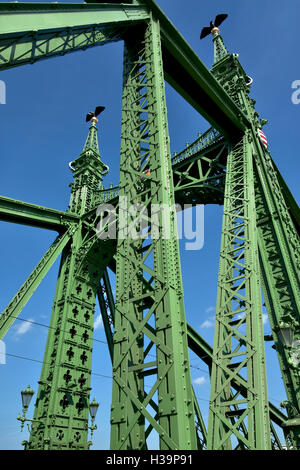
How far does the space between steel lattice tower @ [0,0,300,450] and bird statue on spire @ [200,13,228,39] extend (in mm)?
234

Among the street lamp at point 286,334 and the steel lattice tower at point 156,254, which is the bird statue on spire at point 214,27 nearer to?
the steel lattice tower at point 156,254

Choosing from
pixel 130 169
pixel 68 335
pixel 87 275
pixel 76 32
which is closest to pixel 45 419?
pixel 68 335

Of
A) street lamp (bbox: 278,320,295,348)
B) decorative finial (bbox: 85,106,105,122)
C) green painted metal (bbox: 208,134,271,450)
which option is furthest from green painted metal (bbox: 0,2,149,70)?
decorative finial (bbox: 85,106,105,122)

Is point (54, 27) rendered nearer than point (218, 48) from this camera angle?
Yes

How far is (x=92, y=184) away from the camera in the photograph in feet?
66.0

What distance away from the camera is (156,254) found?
584 centimetres

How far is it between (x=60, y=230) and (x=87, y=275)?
2.83 metres

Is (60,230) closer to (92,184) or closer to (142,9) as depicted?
(92,184)

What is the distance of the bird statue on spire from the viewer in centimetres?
1884

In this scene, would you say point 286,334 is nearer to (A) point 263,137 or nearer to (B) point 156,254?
(B) point 156,254

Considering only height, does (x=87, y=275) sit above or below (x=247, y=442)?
above

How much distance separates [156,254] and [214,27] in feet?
58.9

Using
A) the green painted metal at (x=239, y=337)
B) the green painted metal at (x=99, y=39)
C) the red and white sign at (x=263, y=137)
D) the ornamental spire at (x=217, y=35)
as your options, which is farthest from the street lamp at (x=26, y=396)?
the ornamental spire at (x=217, y=35)

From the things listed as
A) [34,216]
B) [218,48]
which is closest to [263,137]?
[218,48]
